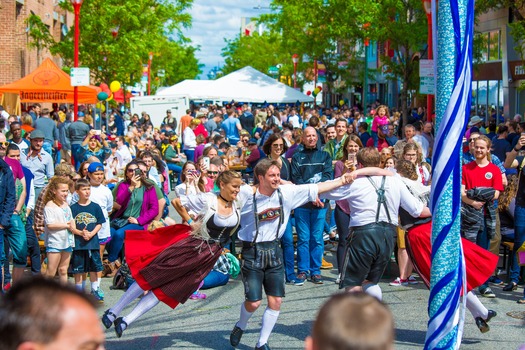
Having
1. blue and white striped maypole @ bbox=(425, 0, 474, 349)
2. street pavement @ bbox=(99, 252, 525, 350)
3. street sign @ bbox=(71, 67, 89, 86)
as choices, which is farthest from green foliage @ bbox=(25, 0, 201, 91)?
blue and white striped maypole @ bbox=(425, 0, 474, 349)

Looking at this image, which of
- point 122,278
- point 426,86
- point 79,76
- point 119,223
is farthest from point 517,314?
point 79,76

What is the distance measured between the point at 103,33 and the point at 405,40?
11.3 meters

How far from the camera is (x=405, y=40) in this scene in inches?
1174

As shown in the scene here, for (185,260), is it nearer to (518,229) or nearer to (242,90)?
(518,229)

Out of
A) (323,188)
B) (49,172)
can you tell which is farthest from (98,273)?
(49,172)

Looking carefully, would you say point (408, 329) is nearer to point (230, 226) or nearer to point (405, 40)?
point (230, 226)

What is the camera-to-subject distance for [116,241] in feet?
36.4

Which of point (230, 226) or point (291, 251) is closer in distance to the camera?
point (230, 226)

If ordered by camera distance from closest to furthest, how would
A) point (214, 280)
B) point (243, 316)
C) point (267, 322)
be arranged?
1. point (267, 322)
2. point (243, 316)
3. point (214, 280)

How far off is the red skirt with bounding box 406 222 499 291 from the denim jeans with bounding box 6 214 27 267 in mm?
4501

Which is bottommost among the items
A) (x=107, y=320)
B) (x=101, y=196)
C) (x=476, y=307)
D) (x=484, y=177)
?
(x=107, y=320)

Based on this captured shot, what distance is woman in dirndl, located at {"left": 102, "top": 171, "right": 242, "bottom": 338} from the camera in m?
7.73

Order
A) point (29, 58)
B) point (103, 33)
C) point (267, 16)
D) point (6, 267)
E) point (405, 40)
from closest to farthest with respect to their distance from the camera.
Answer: point (6, 267), point (405, 40), point (103, 33), point (29, 58), point (267, 16)

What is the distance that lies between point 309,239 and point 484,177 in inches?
93.0
